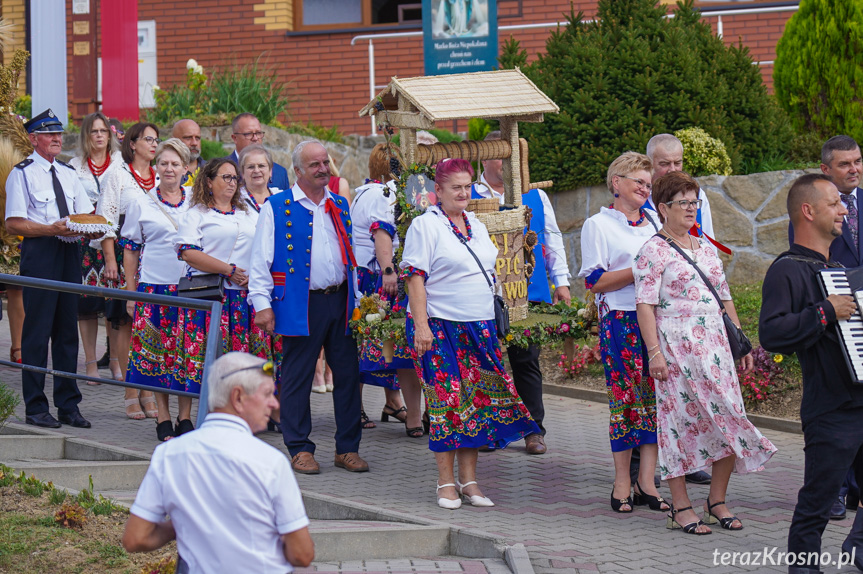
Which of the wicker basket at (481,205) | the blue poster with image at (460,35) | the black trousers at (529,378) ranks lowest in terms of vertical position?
the black trousers at (529,378)

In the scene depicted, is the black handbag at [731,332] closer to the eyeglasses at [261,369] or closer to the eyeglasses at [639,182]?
the eyeglasses at [639,182]

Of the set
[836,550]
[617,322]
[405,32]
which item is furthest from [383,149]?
[405,32]

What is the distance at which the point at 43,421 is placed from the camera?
24.5ft

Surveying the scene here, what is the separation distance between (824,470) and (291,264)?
3407mm

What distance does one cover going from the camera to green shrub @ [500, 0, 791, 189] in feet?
37.2

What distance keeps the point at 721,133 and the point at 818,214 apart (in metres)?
6.83

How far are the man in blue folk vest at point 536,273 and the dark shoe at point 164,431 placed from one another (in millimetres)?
2410

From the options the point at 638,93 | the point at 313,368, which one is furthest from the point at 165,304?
the point at 638,93

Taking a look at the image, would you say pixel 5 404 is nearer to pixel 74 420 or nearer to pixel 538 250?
pixel 74 420

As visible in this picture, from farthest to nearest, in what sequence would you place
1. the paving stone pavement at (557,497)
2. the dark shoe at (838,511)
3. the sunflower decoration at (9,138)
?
the sunflower decoration at (9,138), the dark shoe at (838,511), the paving stone pavement at (557,497)

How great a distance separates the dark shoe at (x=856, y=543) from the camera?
5.09 m

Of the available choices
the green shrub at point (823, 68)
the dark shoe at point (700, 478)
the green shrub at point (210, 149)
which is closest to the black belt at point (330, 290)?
the dark shoe at point (700, 478)

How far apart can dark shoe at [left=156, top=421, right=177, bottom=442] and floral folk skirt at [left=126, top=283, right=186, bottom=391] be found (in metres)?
0.27

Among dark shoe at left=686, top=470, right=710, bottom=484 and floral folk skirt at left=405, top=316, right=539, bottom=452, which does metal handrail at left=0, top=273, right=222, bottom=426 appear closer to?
floral folk skirt at left=405, top=316, right=539, bottom=452
